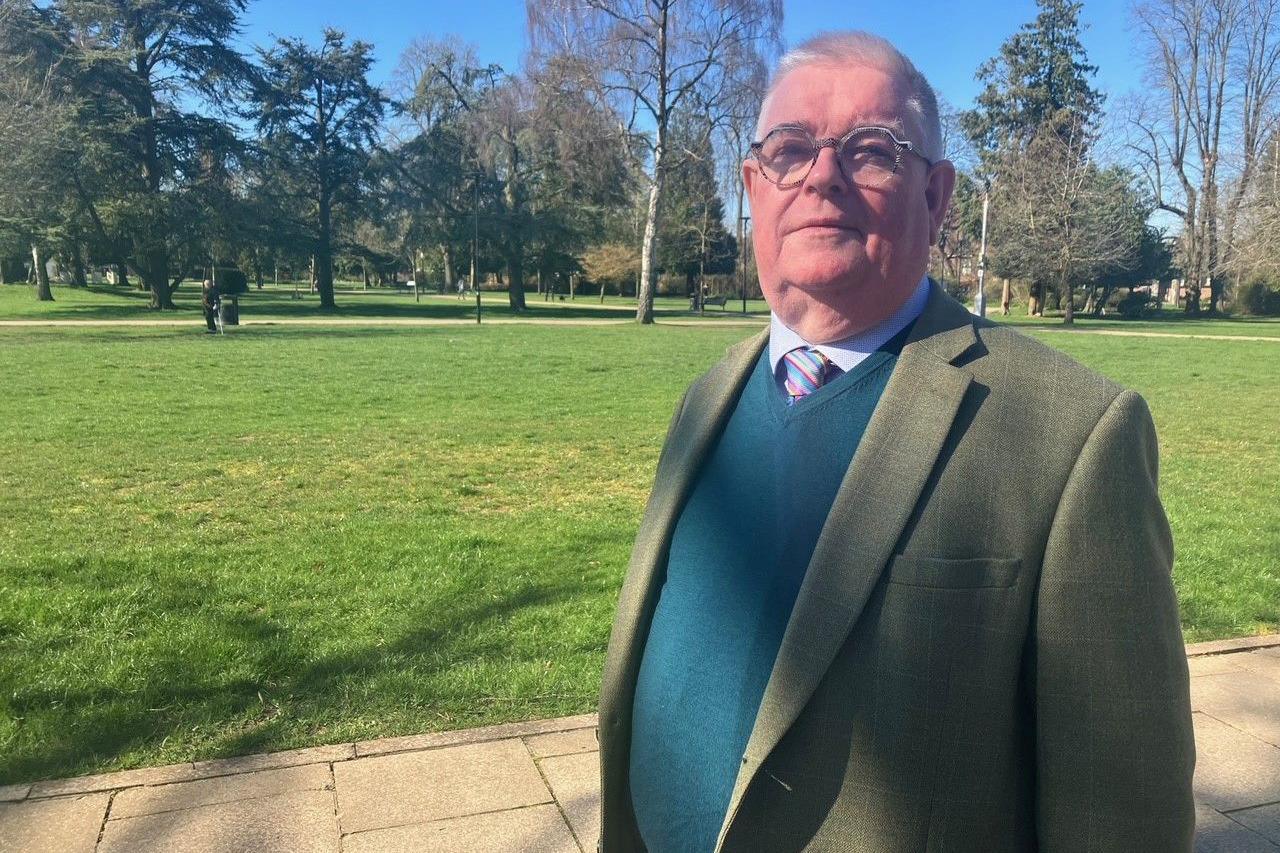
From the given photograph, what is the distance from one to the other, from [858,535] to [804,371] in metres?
0.32

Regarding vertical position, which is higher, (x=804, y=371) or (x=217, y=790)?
(x=804, y=371)

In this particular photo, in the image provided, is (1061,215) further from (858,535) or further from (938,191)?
(858,535)

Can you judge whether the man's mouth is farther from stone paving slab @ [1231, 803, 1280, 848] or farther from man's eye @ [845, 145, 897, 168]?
stone paving slab @ [1231, 803, 1280, 848]

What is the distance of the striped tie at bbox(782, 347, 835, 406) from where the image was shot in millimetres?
1484

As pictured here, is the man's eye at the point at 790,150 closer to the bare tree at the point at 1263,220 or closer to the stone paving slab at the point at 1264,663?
the stone paving slab at the point at 1264,663

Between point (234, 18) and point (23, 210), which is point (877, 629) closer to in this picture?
point (23, 210)

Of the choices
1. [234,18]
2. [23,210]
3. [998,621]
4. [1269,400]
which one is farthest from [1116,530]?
[234,18]

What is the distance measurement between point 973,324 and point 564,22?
98.5 ft

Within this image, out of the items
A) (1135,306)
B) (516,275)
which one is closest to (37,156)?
(516,275)

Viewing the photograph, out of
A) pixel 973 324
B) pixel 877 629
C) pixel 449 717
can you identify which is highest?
pixel 973 324

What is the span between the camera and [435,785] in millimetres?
3119

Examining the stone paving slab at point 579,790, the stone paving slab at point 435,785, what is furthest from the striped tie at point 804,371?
the stone paving slab at point 435,785

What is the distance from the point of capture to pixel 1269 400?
1402cm

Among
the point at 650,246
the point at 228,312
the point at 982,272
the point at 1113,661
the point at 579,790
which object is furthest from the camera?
the point at 982,272
